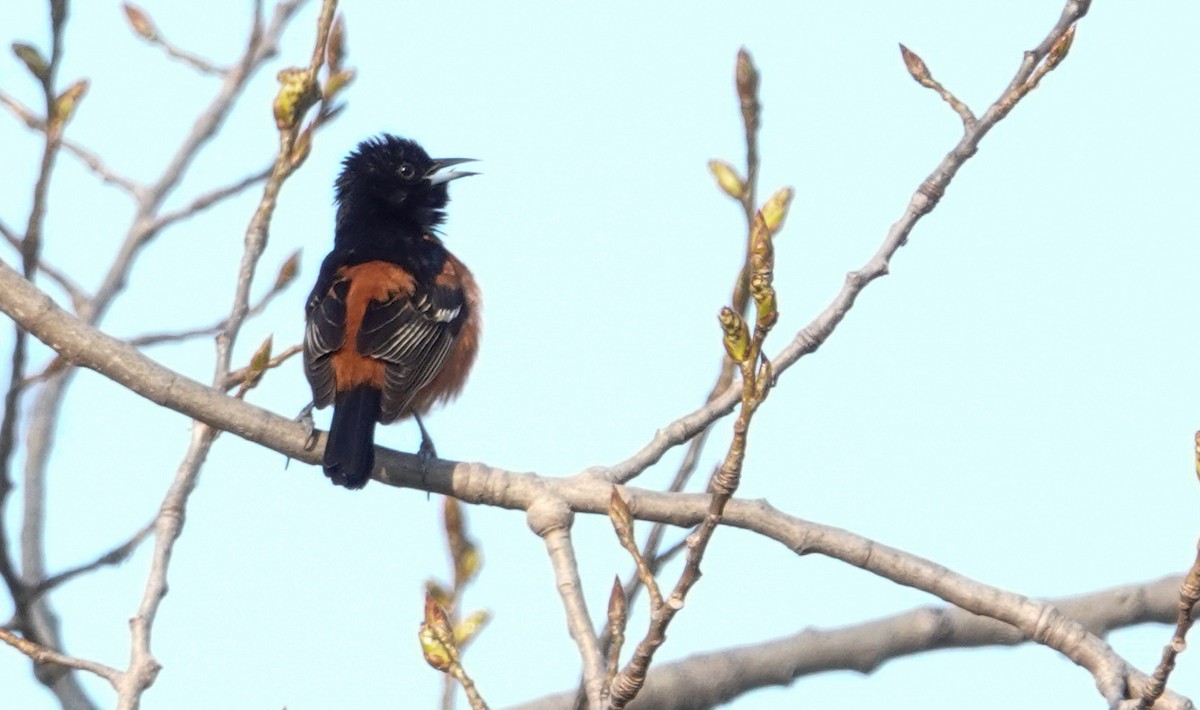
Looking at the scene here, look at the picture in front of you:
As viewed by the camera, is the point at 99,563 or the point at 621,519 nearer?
the point at 621,519

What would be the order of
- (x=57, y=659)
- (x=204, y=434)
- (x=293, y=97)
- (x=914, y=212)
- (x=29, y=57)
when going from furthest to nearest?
(x=29, y=57), (x=293, y=97), (x=204, y=434), (x=914, y=212), (x=57, y=659)

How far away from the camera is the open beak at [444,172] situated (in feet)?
23.0

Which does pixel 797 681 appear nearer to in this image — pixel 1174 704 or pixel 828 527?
pixel 828 527

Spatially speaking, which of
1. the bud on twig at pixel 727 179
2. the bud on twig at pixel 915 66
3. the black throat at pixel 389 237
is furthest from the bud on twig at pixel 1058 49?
the black throat at pixel 389 237

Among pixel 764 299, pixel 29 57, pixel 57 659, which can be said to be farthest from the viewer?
pixel 29 57

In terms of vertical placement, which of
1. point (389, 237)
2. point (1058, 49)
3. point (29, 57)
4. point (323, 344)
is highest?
point (389, 237)

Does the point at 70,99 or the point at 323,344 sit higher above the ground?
the point at 70,99

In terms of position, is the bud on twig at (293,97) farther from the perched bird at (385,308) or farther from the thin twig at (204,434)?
the perched bird at (385,308)

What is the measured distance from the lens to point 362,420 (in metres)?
4.73

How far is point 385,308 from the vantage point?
5566 mm

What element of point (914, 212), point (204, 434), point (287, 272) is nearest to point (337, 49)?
point (287, 272)

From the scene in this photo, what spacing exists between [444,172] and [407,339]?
1.78 meters

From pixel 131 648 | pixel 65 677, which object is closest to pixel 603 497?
pixel 131 648

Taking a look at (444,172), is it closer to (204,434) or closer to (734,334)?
(204,434)
